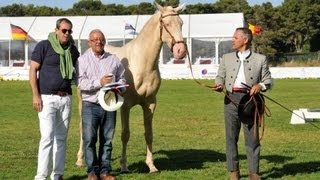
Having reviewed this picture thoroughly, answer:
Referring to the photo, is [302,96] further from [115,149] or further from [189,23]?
[189,23]

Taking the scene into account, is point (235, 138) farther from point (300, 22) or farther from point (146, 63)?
point (300, 22)

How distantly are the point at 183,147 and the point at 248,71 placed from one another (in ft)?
Result: 15.2

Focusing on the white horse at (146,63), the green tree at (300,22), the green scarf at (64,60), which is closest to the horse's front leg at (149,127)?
the white horse at (146,63)

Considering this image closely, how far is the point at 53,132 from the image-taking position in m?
8.00

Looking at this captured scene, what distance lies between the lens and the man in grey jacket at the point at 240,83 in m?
8.14

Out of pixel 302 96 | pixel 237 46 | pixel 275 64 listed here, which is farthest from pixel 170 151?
pixel 275 64

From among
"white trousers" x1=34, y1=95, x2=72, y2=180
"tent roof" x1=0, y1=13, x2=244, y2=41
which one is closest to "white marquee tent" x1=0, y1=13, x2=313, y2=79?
"tent roof" x1=0, y1=13, x2=244, y2=41

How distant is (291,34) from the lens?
3108 inches

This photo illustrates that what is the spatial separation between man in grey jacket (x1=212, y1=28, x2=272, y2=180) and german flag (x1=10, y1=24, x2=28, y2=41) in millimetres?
43262

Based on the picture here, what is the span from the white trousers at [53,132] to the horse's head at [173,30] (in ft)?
5.57

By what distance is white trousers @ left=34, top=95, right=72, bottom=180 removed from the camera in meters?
7.86

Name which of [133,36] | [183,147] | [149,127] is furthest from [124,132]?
[133,36]

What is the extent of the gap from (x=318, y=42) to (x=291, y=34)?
4.33m

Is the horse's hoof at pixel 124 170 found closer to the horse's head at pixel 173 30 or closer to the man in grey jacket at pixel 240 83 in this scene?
the man in grey jacket at pixel 240 83
